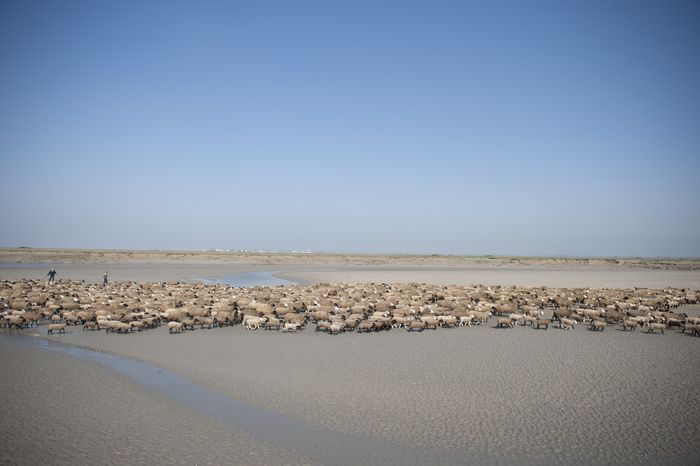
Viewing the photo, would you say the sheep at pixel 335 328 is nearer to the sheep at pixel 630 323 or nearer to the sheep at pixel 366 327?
the sheep at pixel 366 327

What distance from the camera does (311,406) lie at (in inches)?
370

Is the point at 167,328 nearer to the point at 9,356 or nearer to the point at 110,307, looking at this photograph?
the point at 110,307

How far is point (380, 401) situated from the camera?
9.70 metres

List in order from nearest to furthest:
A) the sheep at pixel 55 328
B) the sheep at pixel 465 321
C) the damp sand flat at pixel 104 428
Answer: the damp sand flat at pixel 104 428
the sheep at pixel 55 328
the sheep at pixel 465 321

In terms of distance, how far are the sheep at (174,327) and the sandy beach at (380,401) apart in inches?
56.2

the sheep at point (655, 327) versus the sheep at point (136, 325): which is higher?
the sheep at point (655, 327)

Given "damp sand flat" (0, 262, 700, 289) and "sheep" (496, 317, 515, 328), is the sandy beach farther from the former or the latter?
"damp sand flat" (0, 262, 700, 289)

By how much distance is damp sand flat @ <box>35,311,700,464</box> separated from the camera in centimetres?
782

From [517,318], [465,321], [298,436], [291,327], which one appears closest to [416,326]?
[465,321]

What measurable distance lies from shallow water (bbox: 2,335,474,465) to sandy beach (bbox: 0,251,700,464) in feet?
0.17

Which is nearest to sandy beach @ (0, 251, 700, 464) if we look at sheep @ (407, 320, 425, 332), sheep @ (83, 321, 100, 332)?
sheep @ (83, 321, 100, 332)

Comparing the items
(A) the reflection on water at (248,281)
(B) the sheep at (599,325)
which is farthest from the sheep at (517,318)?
(A) the reflection on water at (248,281)

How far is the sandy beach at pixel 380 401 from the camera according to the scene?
7344mm

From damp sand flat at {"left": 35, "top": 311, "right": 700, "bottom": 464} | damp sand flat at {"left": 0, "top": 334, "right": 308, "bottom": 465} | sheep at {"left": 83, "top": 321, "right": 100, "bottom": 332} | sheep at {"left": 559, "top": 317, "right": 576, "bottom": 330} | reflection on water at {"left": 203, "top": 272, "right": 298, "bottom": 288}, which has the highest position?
sheep at {"left": 559, "top": 317, "right": 576, "bottom": 330}
